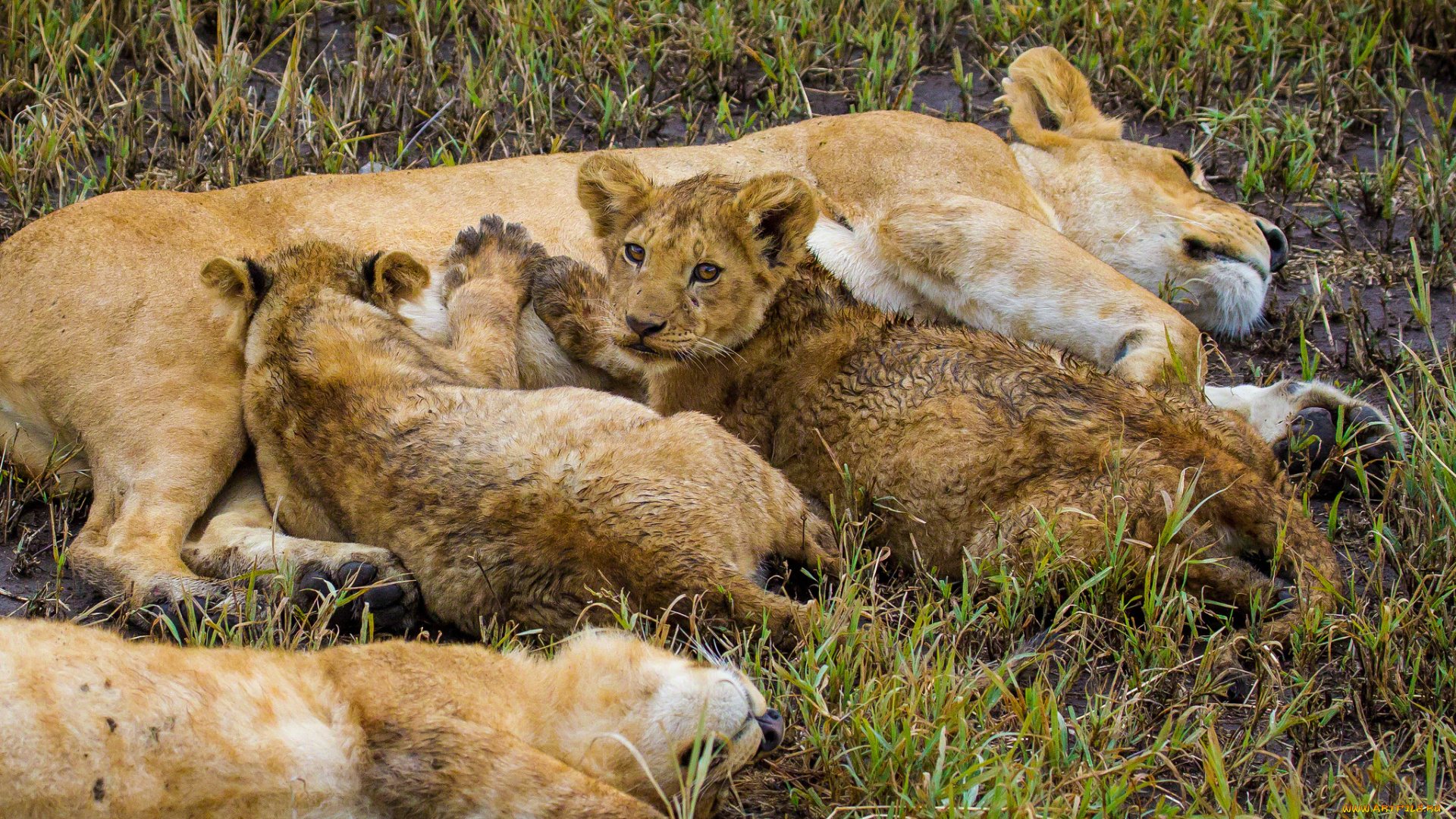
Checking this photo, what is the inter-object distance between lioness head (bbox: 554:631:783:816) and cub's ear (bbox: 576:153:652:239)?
1.73 m

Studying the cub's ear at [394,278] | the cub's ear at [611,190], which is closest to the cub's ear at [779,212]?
the cub's ear at [611,190]

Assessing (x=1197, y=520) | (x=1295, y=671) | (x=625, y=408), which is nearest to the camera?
(x=1295, y=671)

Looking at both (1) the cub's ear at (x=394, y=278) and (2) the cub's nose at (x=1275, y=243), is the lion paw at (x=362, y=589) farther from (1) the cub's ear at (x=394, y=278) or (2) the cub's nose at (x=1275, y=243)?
(2) the cub's nose at (x=1275, y=243)

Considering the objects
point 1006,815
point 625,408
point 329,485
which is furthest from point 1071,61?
point 1006,815

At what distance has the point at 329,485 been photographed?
3619 millimetres

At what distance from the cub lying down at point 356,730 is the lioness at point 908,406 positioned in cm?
93

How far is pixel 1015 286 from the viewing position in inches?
173

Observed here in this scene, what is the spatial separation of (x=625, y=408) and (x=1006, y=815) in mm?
1477

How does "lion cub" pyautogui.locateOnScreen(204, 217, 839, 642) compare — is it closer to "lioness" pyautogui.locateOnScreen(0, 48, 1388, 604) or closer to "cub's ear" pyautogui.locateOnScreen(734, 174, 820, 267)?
"lioness" pyautogui.locateOnScreen(0, 48, 1388, 604)

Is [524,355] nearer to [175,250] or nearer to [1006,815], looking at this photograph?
[175,250]

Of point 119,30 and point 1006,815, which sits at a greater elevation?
point 119,30

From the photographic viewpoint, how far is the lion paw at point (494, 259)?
444 cm

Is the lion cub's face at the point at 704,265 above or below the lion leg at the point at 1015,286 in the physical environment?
above

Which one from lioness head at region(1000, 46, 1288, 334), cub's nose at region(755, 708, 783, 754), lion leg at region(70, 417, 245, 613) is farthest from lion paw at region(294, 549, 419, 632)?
lioness head at region(1000, 46, 1288, 334)
